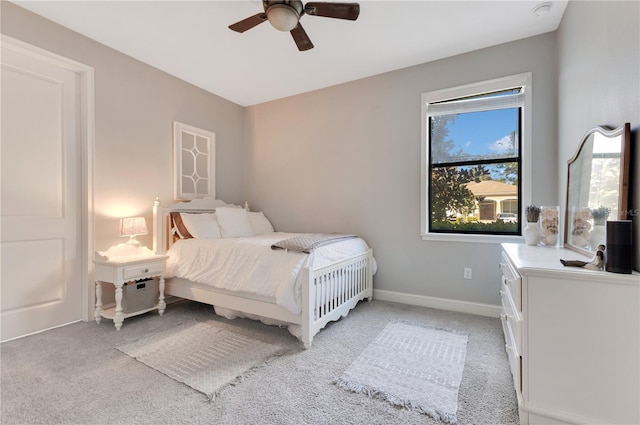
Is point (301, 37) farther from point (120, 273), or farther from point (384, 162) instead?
point (120, 273)

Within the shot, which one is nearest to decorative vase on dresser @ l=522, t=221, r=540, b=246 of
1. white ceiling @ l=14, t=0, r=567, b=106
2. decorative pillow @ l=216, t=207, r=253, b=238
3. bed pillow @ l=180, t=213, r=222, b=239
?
white ceiling @ l=14, t=0, r=567, b=106

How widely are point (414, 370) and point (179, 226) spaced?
273 centimetres

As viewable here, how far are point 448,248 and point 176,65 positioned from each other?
142 inches

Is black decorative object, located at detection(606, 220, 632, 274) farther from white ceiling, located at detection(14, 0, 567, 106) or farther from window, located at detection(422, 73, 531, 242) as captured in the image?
white ceiling, located at detection(14, 0, 567, 106)

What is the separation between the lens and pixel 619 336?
1.18m

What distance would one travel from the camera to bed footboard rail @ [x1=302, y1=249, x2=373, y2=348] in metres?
2.22

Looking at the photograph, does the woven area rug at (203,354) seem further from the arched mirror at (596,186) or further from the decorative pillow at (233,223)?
the arched mirror at (596,186)

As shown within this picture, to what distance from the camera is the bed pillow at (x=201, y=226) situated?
315 centimetres

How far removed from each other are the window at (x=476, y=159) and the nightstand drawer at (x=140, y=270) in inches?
110

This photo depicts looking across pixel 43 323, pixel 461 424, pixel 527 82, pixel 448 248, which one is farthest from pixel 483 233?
pixel 43 323

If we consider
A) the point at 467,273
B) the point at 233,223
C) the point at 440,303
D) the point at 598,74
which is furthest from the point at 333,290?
the point at 598,74

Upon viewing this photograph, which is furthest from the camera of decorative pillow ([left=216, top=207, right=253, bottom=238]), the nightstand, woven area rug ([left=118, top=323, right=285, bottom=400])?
decorative pillow ([left=216, top=207, right=253, bottom=238])

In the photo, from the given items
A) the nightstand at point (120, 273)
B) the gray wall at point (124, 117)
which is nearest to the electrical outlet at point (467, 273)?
the nightstand at point (120, 273)

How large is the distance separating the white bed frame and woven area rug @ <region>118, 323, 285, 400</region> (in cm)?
25
